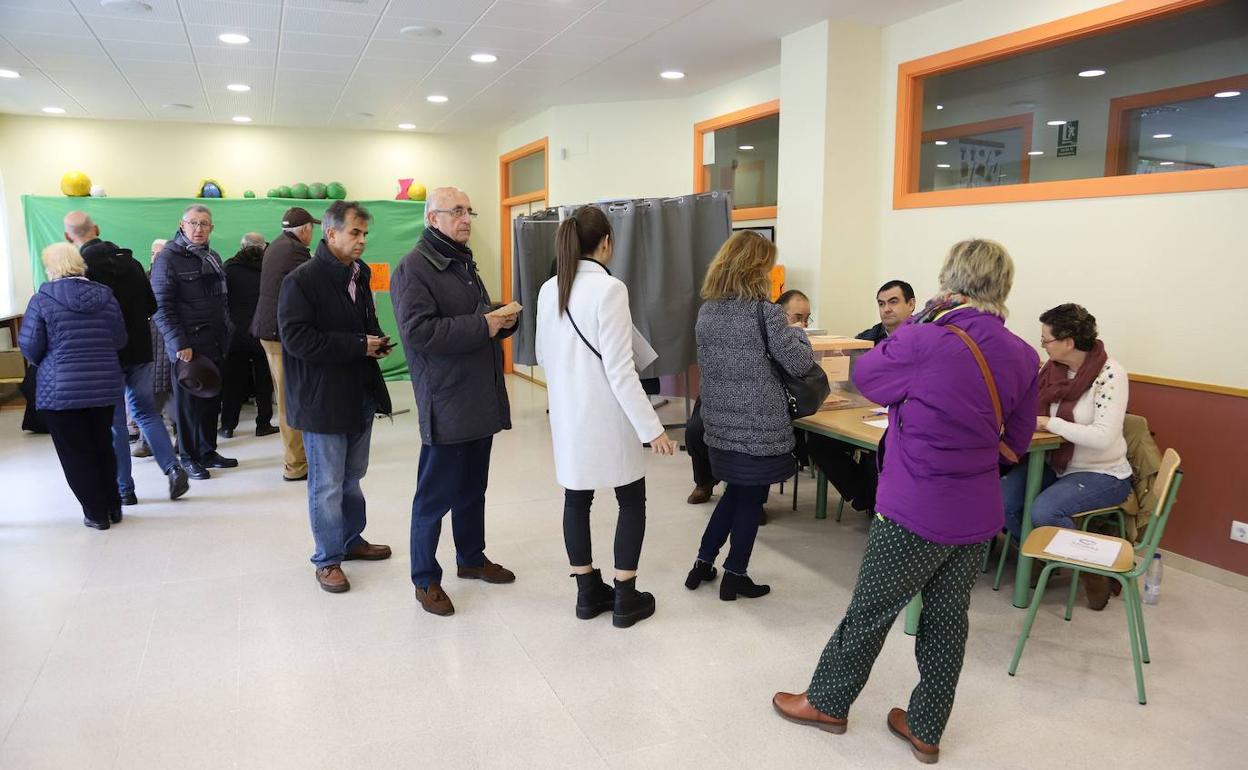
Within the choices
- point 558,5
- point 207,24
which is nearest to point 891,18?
point 558,5

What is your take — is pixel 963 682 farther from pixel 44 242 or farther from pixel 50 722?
pixel 44 242

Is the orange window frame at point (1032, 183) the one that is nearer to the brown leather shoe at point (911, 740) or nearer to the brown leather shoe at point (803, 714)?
the brown leather shoe at point (911, 740)

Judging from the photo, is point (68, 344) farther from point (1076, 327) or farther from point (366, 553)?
point (1076, 327)

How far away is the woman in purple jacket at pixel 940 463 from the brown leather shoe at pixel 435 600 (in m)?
1.48

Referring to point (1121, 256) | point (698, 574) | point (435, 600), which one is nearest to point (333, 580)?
point (435, 600)

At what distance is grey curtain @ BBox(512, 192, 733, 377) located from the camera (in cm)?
536

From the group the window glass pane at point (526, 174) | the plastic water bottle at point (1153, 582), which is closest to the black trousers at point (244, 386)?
the window glass pane at point (526, 174)

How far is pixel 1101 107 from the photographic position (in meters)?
3.91

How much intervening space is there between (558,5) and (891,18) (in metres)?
1.97

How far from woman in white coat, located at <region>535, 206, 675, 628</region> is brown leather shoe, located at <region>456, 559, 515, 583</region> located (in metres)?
0.66

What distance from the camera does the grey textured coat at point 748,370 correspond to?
2814 mm

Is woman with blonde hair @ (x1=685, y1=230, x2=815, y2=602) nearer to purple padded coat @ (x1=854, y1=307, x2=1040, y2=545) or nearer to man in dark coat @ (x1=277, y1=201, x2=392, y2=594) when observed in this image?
purple padded coat @ (x1=854, y1=307, x2=1040, y2=545)

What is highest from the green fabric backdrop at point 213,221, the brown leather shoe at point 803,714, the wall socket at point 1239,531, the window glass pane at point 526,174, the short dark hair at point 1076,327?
the window glass pane at point 526,174

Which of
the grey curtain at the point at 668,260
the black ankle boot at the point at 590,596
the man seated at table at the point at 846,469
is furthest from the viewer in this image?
the grey curtain at the point at 668,260
